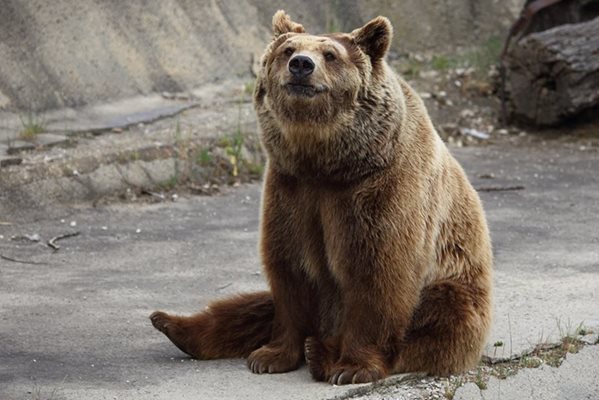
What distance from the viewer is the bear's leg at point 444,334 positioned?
205 inches

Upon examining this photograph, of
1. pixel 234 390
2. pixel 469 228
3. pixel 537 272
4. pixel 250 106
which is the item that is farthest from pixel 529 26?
pixel 234 390

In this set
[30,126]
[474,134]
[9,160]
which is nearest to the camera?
[9,160]

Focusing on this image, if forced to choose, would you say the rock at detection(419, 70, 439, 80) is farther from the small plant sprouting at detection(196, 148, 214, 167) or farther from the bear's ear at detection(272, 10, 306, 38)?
the bear's ear at detection(272, 10, 306, 38)

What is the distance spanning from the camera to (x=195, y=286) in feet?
22.4

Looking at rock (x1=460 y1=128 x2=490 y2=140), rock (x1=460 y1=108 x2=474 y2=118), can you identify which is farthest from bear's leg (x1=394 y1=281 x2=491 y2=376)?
rock (x1=460 y1=108 x2=474 y2=118)

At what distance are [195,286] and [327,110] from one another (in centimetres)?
210

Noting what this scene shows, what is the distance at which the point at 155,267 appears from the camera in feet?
23.7

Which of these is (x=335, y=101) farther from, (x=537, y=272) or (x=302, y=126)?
(x=537, y=272)

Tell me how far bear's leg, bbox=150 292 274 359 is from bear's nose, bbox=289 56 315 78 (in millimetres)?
1112

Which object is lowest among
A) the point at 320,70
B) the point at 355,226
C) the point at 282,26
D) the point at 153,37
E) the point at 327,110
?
the point at 153,37

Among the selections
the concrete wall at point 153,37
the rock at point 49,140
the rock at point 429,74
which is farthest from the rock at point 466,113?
the rock at point 49,140

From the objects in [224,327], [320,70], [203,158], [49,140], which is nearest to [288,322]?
[224,327]

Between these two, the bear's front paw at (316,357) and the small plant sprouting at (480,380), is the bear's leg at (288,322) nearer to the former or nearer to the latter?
the bear's front paw at (316,357)

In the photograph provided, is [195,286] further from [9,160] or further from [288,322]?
[9,160]
